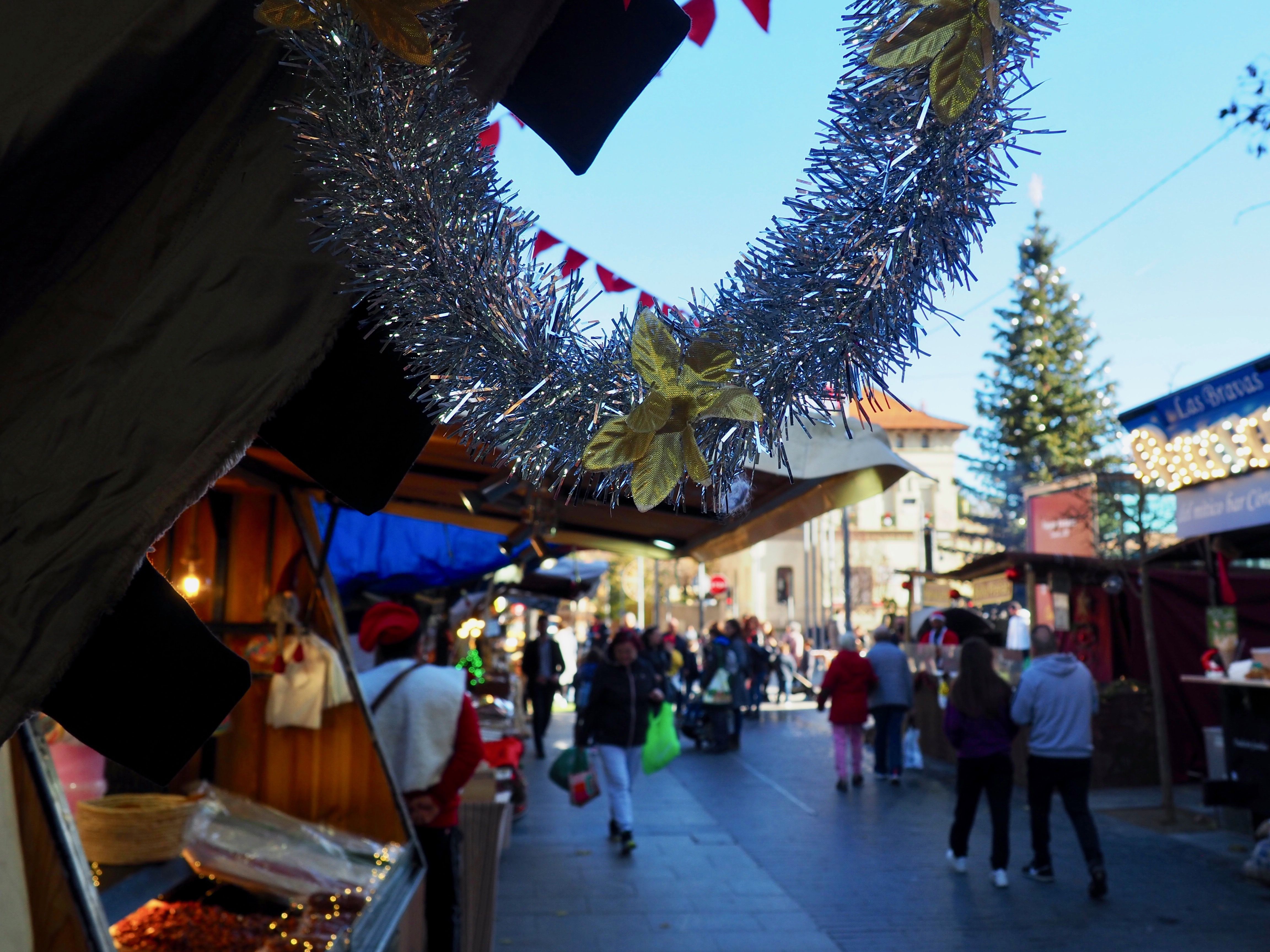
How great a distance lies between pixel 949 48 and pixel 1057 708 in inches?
320

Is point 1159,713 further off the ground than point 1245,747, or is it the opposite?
point 1159,713

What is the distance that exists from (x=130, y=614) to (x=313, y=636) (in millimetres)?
4382

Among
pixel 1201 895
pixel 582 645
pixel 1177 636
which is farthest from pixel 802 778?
pixel 582 645

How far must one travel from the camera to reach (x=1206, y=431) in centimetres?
1199

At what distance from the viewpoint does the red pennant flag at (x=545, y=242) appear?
1140 millimetres

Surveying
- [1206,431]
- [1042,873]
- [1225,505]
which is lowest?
[1042,873]

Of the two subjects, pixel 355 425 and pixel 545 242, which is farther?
pixel 545 242

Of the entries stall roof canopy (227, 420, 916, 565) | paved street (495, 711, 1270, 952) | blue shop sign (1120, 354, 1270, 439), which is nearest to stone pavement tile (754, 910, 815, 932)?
paved street (495, 711, 1270, 952)

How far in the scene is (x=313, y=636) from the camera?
17.6 ft

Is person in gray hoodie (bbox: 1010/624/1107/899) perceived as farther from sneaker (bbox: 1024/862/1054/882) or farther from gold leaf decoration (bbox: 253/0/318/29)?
gold leaf decoration (bbox: 253/0/318/29)

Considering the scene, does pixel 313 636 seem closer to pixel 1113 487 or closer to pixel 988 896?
pixel 988 896

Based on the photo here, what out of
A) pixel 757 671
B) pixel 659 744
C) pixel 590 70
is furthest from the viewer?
pixel 757 671

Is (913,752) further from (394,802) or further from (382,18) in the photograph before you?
(382,18)

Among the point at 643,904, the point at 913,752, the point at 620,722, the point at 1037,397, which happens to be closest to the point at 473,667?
the point at 620,722
